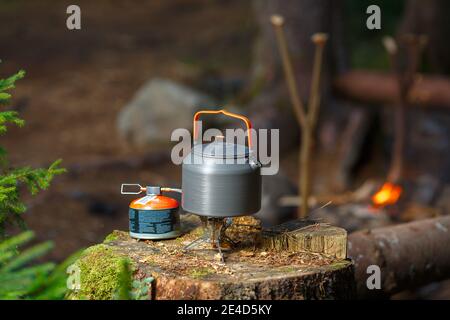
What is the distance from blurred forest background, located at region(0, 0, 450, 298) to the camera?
8164mm

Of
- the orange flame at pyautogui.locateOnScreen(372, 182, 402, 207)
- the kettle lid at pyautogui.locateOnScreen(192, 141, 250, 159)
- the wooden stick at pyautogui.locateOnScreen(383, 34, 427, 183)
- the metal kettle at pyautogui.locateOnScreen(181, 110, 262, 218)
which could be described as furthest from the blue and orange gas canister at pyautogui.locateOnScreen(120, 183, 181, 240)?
the wooden stick at pyautogui.locateOnScreen(383, 34, 427, 183)

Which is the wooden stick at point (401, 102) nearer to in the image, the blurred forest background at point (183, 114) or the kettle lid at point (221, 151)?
the blurred forest background at point (183, 114)

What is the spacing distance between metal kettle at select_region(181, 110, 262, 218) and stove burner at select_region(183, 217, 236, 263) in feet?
0.60

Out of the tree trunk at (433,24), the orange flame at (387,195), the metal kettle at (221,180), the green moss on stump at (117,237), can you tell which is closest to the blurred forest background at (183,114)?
the tree trunk at (433,24)

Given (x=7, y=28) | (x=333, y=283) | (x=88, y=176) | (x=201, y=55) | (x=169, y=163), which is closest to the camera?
(x=333, y=283)

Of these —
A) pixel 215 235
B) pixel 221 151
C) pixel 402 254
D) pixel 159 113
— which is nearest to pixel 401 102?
pixel 159 113

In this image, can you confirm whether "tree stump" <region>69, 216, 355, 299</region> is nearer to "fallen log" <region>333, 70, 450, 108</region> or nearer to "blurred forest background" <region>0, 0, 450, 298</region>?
"blurred forest background" <region>0, 0, 450, 298</region>

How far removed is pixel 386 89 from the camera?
9.14m

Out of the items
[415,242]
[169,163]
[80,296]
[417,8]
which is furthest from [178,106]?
[80,296]

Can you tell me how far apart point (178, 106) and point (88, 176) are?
173 cm

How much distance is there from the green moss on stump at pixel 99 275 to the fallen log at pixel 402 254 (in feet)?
4.98

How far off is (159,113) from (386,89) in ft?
9.27
